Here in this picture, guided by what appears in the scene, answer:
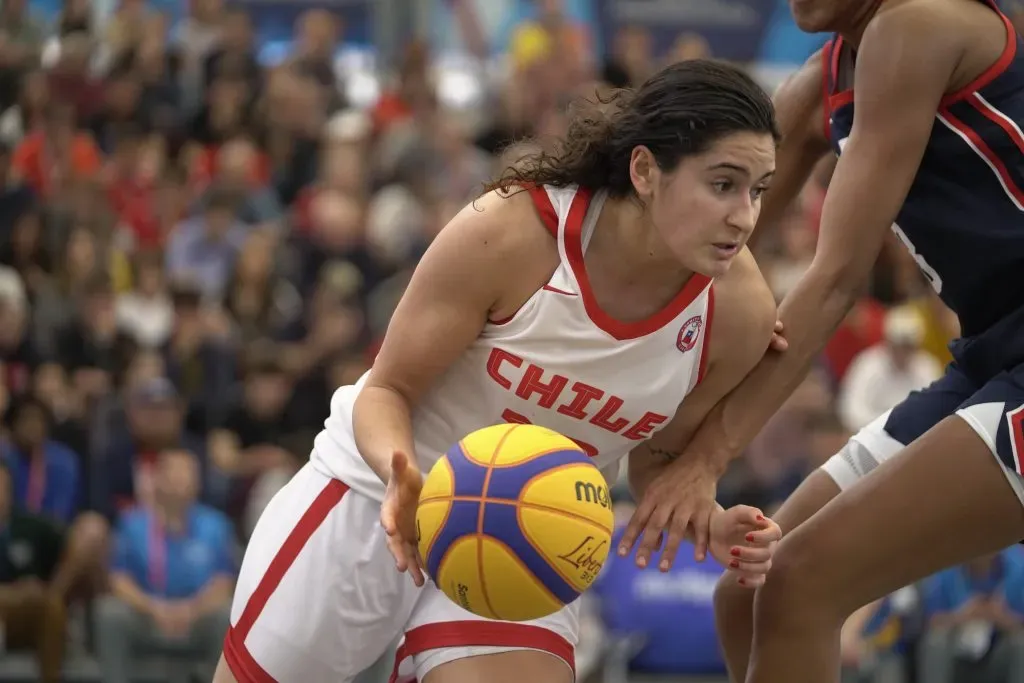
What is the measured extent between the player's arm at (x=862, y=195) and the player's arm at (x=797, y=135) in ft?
2.02

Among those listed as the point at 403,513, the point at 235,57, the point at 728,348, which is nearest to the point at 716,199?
the point at 728,348

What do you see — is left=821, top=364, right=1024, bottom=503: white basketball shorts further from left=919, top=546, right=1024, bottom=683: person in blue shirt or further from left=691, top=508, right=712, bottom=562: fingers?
left=919, top=546, right=1024, bottom=683: person in blue shirt

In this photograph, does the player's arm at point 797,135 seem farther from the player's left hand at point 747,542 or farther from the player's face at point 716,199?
the player's left hand at point 747,542

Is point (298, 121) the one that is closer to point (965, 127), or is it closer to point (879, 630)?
point (879, 630)


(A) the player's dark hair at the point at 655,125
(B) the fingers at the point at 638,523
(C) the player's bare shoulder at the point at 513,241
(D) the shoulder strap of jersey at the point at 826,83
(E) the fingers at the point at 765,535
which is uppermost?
(D) the shoulder strap of jersey at the point at 826,83

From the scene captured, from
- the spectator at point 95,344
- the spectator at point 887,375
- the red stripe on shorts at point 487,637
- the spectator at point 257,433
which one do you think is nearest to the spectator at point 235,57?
the spectator at point 95,344

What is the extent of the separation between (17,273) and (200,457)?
2038 mm

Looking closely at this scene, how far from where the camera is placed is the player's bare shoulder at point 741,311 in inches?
157

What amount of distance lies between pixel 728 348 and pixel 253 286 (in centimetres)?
600

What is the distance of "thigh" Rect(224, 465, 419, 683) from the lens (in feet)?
13.3

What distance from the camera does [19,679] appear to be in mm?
7730

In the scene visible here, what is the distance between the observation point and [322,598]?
13.3 ft

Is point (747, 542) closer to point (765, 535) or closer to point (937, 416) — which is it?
point (765, 535)

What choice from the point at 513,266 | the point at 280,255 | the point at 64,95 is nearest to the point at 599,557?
the point at 513,266
